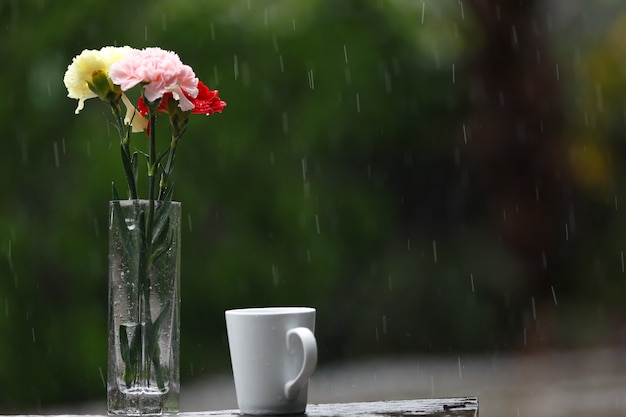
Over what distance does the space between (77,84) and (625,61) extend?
5051 millimetres

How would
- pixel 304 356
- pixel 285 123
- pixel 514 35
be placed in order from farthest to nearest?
1. pixel 514 35
2. pixel 285 123
3. pixel 304 356

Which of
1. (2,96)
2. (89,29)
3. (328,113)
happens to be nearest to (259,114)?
(328,113)

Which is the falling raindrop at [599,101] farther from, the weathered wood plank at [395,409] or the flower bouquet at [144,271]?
the flower bouquet at [144,271]

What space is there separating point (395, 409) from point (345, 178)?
12.4 ft

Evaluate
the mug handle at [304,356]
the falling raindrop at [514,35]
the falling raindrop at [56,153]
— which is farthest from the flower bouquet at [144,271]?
the falling raindrop at [514,35]

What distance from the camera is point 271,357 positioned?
1.16 meters

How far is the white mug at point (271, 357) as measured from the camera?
115cm

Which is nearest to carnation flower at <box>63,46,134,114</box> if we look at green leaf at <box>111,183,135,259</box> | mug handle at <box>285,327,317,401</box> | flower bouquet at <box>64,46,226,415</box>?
flower bouquet at <box>64,46,226,415</box>

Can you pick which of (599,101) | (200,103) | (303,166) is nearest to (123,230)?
(200,103)

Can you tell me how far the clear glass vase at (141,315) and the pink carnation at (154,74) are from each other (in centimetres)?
13

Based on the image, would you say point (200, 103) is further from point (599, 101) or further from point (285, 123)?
point (599, 101)

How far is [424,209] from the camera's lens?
5.33 metres

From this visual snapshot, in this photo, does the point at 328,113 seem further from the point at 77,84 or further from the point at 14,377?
the point at 77,84

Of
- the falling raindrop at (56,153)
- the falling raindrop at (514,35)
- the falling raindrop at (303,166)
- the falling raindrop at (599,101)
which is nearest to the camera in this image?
the falling raindrop at (56,153)
